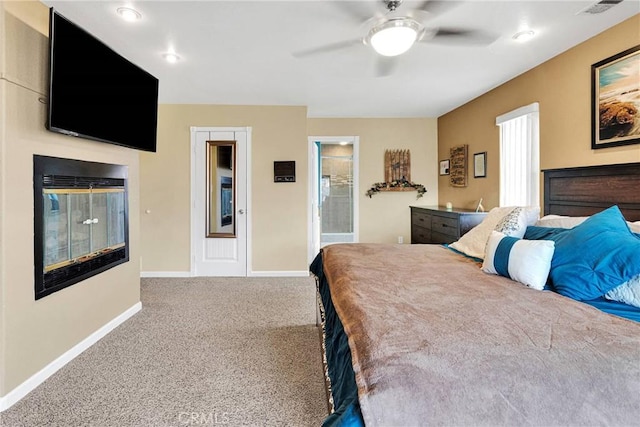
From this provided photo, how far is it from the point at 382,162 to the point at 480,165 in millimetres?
1701

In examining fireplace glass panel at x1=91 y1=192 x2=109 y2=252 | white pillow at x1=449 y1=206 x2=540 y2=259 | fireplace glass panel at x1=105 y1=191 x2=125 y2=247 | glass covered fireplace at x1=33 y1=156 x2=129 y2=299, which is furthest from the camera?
fireplace glass panel at x1=105 y1=191 x2=125 y2=247

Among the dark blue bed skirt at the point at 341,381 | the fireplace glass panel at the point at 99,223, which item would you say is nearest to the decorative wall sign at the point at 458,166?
the dark blue bed skirt at the point at 341,381

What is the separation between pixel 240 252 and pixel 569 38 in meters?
4.37

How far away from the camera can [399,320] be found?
1181mm

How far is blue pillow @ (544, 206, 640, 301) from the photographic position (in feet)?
4.92

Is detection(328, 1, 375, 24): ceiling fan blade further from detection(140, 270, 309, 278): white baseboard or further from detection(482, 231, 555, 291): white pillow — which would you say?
detection(140, 270, 309, 278): white baseboard

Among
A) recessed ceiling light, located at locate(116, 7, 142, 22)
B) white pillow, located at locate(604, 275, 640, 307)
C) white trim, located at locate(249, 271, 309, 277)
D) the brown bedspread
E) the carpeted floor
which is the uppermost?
recessed ceiling light, located at locate(116, 7, 142, 22)

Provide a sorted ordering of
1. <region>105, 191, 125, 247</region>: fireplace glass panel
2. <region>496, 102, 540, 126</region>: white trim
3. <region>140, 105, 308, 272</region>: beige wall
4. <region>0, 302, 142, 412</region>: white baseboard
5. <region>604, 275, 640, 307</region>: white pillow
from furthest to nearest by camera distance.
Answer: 1. <region>140, 105, 308, 272</region>: beige wall
2. <region>496, 102, 540, 126</region>: white trim
3. <region>105, 191, 125, 247</region>: fireplace glass panel
4. <region>0, 302, 142, 412</region>: white baseboard
5. <region>604, 275, 640, 307</region>: white pillow

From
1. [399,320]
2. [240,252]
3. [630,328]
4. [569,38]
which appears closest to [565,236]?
[630,328]

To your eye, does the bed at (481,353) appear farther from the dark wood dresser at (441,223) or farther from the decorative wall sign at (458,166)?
the decorative wall sign at (458,166)

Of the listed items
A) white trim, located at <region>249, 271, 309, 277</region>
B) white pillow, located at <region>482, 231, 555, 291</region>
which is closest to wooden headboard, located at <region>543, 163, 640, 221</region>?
white pillow, located at <region>482, 231, 555, 291</region>

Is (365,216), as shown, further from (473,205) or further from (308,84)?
(308,84)

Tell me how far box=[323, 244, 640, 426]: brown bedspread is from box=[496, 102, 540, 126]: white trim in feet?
8.82


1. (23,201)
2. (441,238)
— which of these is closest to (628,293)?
(441,238)
